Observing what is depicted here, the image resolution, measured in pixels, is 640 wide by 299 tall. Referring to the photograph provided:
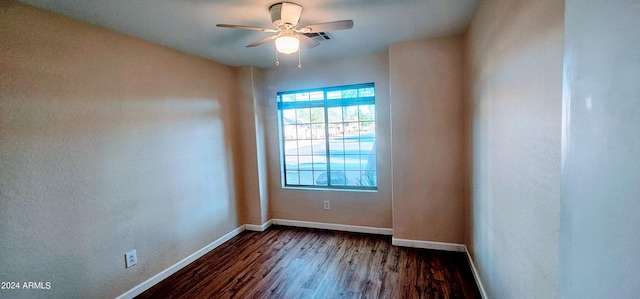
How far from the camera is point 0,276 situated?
1.56 meters

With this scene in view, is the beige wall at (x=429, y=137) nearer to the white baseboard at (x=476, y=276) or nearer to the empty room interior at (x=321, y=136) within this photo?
the empty room interior at (x=321, y=136)

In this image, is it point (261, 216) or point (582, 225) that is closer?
point (582, 225)

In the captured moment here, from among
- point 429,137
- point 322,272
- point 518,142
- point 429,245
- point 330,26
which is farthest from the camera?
point 429,245

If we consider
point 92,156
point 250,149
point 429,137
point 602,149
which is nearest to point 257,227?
point 250,149

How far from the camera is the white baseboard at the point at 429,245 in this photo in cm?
279

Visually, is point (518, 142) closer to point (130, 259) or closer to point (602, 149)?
point (602, 149)

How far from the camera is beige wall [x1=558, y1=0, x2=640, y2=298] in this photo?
16.3 inches

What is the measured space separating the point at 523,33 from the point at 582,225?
1.03 metres

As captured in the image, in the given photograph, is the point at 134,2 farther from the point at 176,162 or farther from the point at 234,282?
the point at 234,282

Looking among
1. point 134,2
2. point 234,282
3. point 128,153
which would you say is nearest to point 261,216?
point 234,282

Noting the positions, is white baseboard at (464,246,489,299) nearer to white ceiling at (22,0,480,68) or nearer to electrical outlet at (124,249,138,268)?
white ceiling at (22,0,480,68)

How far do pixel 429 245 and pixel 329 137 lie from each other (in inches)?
71.6

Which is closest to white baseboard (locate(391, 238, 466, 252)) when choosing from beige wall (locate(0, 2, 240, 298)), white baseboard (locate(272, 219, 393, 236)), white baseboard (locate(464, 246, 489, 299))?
white baseboard (locate(464, 246, 489, 299))

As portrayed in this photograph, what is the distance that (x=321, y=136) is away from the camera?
3.61 m
